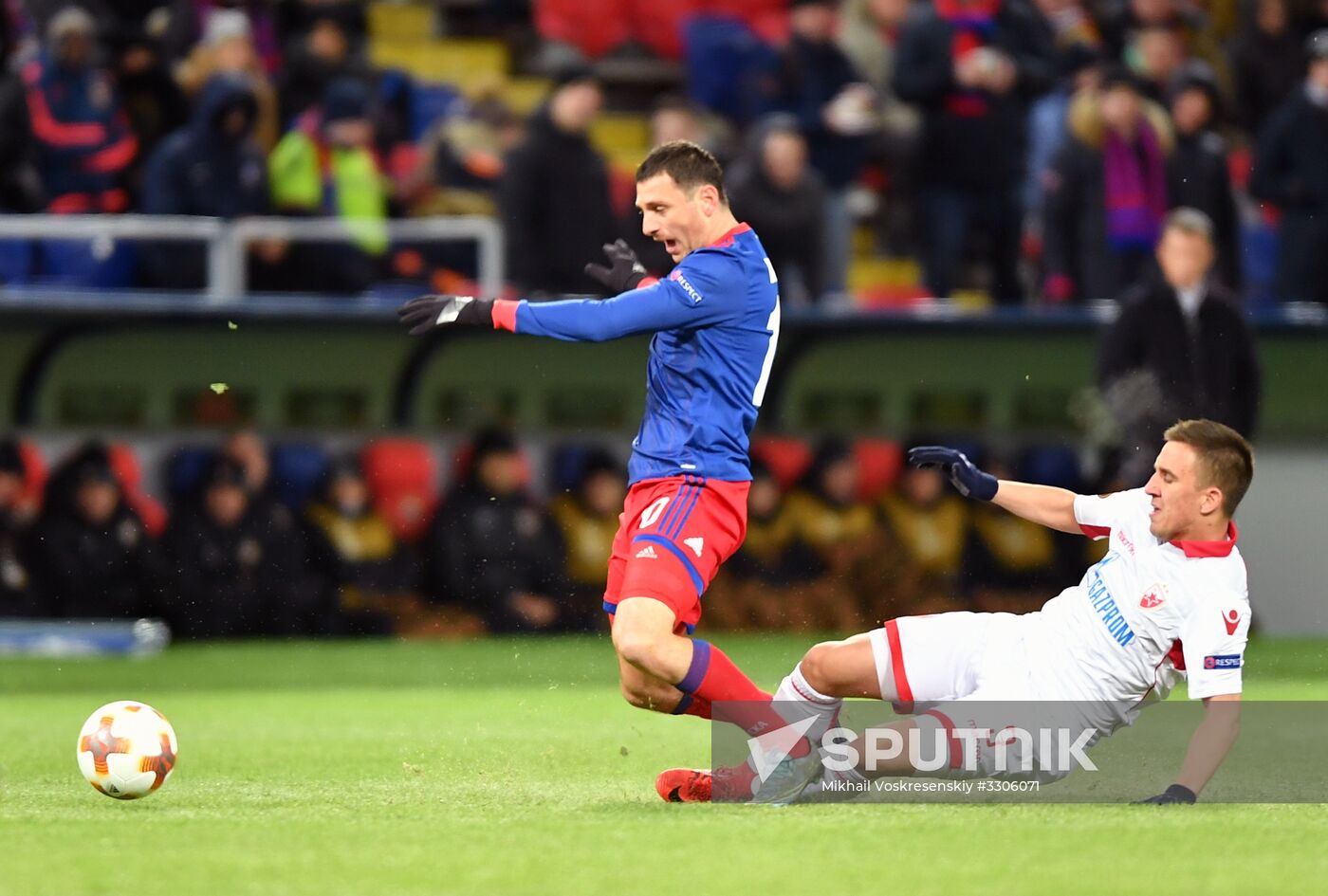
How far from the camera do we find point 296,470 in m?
14.3

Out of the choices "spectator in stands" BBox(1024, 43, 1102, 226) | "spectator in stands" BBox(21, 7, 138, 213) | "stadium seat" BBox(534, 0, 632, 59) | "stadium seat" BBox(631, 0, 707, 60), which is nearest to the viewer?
"spectator in stands" BBox(21, 7, 138, 213)

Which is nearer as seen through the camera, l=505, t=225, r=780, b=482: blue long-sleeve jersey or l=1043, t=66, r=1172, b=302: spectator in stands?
l=505, t=225, r=780, b=482: blue long-sleeve jersey

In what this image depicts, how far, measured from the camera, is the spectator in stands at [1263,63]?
1664cm

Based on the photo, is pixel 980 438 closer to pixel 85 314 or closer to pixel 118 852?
pixel 85 314

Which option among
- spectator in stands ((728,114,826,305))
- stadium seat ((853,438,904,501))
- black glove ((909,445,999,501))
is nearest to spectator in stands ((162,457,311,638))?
spectator in stands ((728,114,826,305))

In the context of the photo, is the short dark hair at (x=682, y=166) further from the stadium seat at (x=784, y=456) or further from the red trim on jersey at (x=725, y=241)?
the stadium seat at (x=784, y=456)

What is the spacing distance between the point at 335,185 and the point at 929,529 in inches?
175

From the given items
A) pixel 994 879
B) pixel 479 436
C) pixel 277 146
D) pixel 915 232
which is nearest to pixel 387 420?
pixel 479 436

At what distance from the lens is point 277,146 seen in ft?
46.8

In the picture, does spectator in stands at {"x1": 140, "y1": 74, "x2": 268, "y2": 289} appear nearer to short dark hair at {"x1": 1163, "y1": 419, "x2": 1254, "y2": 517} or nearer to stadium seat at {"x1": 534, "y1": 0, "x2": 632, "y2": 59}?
stadium seat at {"x1": 534, "y1": 0, "x2": 632, "y2": 59}

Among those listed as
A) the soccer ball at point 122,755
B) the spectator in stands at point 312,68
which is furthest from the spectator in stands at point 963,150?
the soccer ball at point 122,755

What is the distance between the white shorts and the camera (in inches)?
256

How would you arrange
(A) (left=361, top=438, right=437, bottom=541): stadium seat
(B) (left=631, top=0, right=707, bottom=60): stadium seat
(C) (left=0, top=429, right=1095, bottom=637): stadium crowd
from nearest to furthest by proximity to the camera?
(C) (left=0, top=429, right=1095, bottom=637): stadium crowd → (A) (left=361, top=438, right=437, bottom=541): stadium seat → (B) (left=631, top=0, right=707, bottom=60): stadium seat

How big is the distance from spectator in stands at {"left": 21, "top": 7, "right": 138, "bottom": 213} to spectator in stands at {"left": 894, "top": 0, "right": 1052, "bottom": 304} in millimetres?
5235
